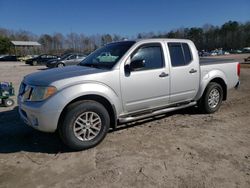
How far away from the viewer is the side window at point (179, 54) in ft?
17.3

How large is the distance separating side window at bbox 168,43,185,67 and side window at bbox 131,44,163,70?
1.01ft

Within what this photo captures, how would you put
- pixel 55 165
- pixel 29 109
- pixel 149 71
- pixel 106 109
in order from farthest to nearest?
pixel 149 71 < pixel 106 109 < pixel 29 109 < pixel 55 165

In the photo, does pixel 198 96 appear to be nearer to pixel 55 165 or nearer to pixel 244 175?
pixel 244 175

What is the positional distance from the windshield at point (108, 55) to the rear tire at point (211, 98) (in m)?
2.32

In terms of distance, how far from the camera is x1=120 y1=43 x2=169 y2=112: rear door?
461cm

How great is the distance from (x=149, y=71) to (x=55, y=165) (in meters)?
2.38

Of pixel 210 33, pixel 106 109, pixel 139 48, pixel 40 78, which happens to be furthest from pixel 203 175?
pixel 210 33

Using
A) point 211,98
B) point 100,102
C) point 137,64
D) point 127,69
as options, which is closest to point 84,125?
point 100,102

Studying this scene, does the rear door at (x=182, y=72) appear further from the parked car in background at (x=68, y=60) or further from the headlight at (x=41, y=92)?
the parked car in background at (x=68, y=60)

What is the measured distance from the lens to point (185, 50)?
5.58m

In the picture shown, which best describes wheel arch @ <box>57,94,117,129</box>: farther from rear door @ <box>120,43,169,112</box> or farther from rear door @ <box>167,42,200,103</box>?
rear door @ <box>167,42,200,103</box>

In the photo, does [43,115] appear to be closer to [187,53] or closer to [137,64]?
[137,64]

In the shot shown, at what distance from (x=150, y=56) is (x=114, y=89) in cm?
109

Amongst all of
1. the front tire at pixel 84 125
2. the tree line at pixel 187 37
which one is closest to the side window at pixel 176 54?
the front tire at pixel 84 125
